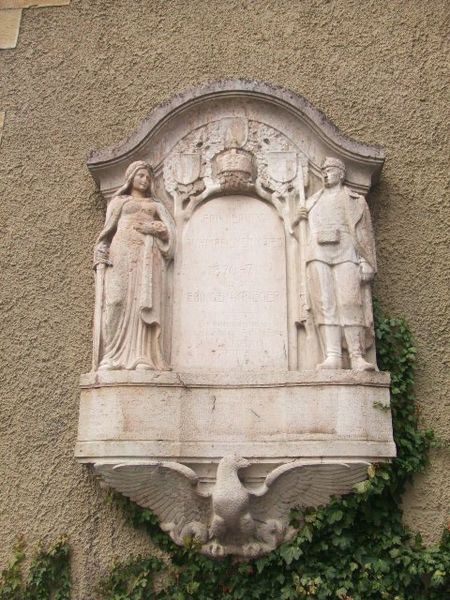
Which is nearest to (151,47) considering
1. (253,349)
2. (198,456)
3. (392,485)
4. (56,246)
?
(56,246)

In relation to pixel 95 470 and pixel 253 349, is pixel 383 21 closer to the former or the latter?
pixel 253 349

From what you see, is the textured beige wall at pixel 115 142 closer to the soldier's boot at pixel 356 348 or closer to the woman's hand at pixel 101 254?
the woman's hand at pixel 101 254

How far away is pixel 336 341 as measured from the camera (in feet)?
15.5

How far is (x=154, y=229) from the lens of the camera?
5.02 metres

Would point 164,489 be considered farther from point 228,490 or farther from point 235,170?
point 235,170

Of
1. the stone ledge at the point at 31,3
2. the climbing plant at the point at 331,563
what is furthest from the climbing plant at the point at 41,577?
the stone ledge at the point at 31,3

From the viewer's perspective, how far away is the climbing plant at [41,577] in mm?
4672

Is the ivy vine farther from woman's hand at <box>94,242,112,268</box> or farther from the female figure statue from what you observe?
woman's hand at <box>94,242,112,268</box>

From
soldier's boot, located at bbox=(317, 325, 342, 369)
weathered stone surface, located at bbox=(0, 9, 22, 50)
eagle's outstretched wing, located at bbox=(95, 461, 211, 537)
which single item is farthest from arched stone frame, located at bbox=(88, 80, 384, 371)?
weathered stone surface, located at bbox=(0, 9, 22, 50)

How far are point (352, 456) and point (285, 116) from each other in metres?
2.82

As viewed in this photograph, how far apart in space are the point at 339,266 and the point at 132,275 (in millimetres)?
1571

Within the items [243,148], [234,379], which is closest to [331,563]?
[234,379]

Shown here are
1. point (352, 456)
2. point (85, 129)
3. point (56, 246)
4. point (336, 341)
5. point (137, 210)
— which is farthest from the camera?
point (85, 129)

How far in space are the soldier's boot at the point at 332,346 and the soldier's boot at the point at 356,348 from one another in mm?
69
